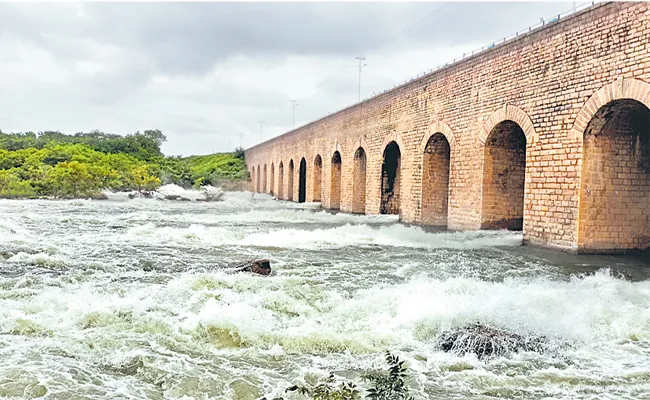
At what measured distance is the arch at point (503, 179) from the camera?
36.9 feet

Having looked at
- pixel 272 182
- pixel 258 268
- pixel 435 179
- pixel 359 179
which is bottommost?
pixel 258 268

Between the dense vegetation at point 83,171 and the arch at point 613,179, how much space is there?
2548 cm

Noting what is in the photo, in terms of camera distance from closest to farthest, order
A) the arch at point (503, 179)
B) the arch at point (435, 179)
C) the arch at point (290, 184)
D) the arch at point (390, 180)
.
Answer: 1. the arch at point (503, 179)
2. the arch at point (435, 179)
3. the arch at point (390, 180)
4. the arch at point (290, 184)

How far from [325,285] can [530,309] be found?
229cm

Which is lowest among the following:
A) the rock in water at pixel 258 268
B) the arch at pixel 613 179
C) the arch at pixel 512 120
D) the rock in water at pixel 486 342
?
the rock in water at pixel 486 342

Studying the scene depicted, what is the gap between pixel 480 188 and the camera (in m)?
11.4

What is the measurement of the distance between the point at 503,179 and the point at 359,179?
8685mm

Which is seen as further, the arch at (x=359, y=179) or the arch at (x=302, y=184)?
the arch at (x=302, y=184)

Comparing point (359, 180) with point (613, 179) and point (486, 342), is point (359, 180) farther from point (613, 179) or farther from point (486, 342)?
point (486, 342)

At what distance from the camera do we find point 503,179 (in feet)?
37.5

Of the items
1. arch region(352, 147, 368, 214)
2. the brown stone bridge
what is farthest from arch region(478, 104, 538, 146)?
arch region(352, 147, 368, 214)

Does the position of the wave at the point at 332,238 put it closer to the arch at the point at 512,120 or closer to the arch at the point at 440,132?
the arch at the point at 512,120

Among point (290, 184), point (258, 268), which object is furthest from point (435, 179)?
point (290, 184)

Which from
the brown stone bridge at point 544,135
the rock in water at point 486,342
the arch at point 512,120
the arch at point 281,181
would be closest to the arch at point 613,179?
the brown stone bridge at point 544,135
